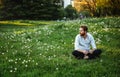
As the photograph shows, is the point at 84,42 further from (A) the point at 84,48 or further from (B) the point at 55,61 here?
(B) the point at 55,61

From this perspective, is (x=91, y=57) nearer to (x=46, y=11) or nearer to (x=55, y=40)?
(x=55, y=40)

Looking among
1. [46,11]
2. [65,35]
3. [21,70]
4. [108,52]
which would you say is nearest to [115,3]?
[46,11]

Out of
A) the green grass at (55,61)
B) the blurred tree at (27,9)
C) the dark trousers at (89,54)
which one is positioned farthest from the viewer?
→ the blurred tree at (27,9)

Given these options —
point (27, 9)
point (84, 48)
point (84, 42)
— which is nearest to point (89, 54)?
point (84, 48)

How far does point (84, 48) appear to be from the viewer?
14500 millimetres

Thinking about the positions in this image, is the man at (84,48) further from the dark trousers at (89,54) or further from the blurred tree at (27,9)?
the blurred tree at (27,9)

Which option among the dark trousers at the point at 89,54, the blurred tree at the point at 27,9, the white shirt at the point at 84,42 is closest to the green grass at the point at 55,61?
the dark trousers at the point at 89,54

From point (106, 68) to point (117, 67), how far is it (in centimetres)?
44

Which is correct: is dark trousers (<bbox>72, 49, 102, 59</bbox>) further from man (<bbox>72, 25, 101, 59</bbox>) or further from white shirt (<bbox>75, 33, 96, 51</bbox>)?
white shirt (<bbox>75, 33, 96, 51</bbox>)

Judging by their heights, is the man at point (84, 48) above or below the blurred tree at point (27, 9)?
above

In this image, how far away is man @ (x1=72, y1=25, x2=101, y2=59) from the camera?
13859mm

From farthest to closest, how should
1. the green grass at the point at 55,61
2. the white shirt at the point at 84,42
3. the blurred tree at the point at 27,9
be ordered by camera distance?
1. the blurred tree at the point at 27,9
2. the white shirt at the point at 84,42
3. the green grass at the point at 55,61

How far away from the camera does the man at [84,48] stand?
45.5 ft

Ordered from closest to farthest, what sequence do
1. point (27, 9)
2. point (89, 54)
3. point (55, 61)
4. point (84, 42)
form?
1. point (55, 61)
2. point (89, 54)
3. point (84, 42)
4. point (27, 9)
